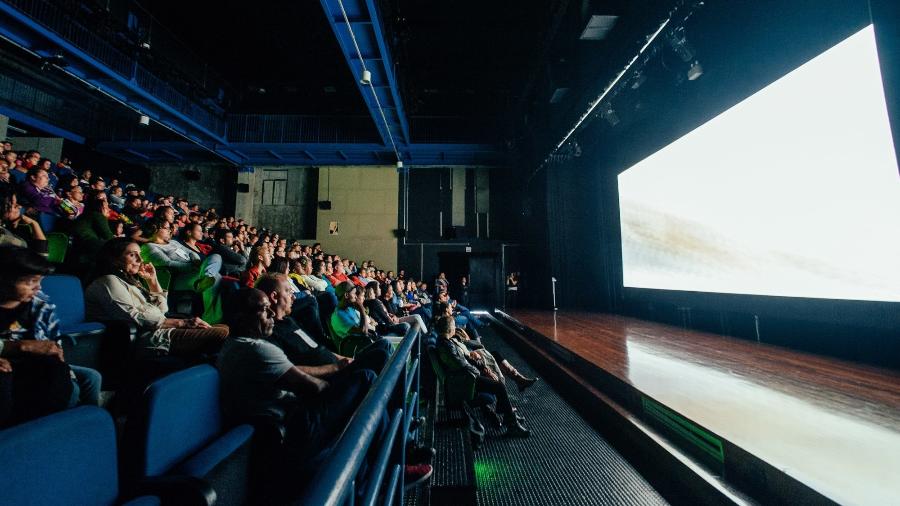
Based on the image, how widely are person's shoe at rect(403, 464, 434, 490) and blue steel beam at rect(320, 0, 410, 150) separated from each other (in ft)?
17.2

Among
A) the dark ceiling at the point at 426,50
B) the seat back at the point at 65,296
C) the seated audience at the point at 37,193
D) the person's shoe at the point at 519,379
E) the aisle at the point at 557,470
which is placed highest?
the dark ceiling at the point at 426,50

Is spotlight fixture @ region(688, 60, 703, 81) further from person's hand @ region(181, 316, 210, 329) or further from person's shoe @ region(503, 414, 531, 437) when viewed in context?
person's hand @ region(181, 316, 210, 329)

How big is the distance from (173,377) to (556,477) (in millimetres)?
2082

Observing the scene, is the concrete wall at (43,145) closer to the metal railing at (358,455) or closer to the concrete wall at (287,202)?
the concrete wall at (287,202)

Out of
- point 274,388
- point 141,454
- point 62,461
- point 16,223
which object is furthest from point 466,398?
point 16,223

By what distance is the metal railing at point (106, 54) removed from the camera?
5.30 meters

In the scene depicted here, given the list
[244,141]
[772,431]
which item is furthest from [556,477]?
[244,141]

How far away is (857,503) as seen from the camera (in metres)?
1.30

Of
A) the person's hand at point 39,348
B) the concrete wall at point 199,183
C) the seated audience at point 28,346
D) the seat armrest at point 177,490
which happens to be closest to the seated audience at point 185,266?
the seated audience at point 28,346

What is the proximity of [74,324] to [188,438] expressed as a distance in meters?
1.74

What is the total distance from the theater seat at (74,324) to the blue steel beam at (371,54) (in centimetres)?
430

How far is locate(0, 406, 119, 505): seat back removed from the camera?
2.02 feet

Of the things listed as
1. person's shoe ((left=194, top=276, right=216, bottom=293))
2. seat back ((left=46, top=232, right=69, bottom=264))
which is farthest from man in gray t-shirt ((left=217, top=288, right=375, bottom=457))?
seat back ((left=46, top=232, right=69, bottom=264))

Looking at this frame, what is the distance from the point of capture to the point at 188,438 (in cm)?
113
